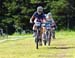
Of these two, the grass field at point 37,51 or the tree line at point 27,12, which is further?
the tree line at point 27,12

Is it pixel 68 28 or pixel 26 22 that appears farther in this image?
pixel 26 22

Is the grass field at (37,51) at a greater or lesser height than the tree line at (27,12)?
greater

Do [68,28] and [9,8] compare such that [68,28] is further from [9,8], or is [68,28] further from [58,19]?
[9,8]

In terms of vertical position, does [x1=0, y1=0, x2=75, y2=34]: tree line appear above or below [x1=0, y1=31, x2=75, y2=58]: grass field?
below

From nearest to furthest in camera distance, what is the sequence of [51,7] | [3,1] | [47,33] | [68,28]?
[47,33] < [68,28] < [51,7] < [3,1]

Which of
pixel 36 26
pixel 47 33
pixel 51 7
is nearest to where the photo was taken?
pixel 36 26

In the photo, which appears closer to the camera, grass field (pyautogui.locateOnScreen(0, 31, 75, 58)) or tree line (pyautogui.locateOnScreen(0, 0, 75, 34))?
grass field (pyautogui.locateOnScreen(0, 31, 75, 58))

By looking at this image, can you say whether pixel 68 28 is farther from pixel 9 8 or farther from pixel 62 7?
pixel 9 8

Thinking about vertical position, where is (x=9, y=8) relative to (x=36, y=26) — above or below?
below

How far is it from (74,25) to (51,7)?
4.48 metres

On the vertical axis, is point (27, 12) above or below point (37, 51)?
below

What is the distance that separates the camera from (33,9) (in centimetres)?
5456

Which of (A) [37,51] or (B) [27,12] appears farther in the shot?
(B) [27,12]

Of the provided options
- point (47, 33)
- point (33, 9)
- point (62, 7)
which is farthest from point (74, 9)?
point (47, 33)
